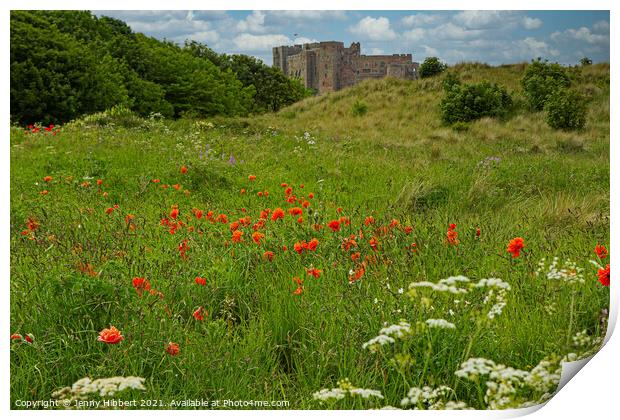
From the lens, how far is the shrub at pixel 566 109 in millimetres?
4141

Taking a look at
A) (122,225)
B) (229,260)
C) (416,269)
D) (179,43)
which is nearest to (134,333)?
(229,260)

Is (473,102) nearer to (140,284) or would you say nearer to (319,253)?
(319,253)

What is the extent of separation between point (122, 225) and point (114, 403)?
1345 mm

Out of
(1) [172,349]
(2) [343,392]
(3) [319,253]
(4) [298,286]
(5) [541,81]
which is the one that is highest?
(5) [541,81]

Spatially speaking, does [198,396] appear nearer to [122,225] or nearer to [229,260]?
[229,260]

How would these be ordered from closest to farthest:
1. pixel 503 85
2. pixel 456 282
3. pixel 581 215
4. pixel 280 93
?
pixel 456 282 < pixel 581 215 < pixel 503 85 < pixel 280 93

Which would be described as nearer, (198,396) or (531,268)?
(198,396)

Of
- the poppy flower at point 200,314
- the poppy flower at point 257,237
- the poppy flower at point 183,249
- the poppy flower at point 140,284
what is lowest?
the poppy flower at point 200,314

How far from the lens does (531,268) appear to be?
3.42m

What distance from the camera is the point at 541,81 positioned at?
4.22 metres

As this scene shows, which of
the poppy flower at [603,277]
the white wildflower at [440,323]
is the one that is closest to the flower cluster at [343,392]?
the white wildflower at [440,323]

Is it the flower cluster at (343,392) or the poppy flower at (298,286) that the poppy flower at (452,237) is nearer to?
the poppy flower at (298,286)

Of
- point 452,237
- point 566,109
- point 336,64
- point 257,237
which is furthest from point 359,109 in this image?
point 257,237

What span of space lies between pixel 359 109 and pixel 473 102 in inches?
34.6
